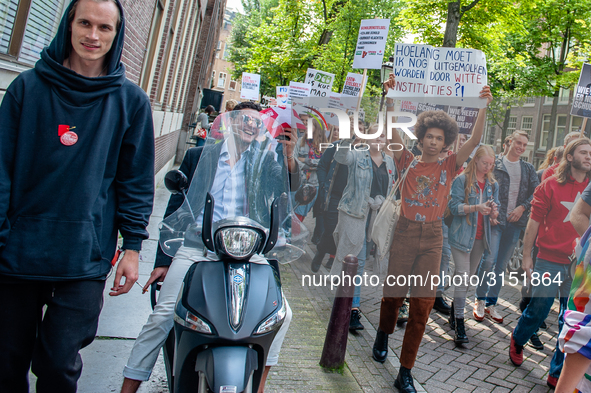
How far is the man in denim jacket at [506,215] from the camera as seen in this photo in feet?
16.8

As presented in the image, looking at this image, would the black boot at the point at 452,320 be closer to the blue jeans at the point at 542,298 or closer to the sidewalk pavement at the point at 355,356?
the sidewalk pavement at the point at 355,356

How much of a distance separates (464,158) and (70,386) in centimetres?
323

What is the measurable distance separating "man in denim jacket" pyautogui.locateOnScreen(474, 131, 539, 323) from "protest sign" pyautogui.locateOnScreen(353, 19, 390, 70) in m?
1.62

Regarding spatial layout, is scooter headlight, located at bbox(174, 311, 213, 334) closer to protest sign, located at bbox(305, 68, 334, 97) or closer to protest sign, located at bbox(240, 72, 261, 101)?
protest sign, located at bbox(305, 68, 334, 97)

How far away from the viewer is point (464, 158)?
13.7ft

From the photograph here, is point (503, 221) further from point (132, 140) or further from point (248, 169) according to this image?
point (132, 140)

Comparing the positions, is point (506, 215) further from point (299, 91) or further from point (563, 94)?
point (563, 94)

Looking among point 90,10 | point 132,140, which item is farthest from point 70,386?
point 90,10

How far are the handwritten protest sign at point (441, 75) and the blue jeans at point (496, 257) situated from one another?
5.15 feet

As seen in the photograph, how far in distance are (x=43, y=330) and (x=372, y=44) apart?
14.4 feet

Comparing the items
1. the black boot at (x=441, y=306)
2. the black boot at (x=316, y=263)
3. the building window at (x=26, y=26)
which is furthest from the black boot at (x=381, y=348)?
the building window at (x=26, y=26)

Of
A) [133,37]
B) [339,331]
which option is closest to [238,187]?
[339,331]

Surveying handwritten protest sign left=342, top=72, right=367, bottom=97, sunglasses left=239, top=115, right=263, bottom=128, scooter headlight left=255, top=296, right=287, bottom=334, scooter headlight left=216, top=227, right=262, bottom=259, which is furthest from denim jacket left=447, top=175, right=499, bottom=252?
handwritten protest sign left=342, top=72, right=367, bottom=97

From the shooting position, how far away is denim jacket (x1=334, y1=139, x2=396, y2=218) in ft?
15.9
